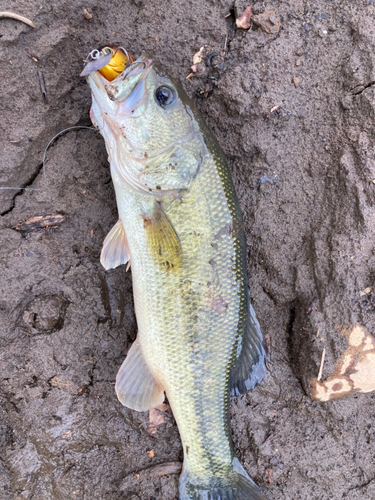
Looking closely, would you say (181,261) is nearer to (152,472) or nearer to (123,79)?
(123,79)

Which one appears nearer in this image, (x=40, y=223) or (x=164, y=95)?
(x=164, y=95)

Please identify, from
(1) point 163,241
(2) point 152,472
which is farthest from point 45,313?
(2) point 152,472

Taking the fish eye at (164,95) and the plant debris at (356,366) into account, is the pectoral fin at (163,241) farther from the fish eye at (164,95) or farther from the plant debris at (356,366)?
the plant debris at (356,366)

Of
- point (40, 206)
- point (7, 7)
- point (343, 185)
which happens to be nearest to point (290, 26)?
point (343, 185)

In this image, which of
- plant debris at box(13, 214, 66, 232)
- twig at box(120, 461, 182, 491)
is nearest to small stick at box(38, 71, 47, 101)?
plant debris at box(13, 214, 66, 232)

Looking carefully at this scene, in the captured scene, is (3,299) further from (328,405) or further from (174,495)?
(328,405)

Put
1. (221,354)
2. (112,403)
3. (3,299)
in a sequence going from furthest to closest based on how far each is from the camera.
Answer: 1. (112,403)
2. (3,299)
3. (221,354)
